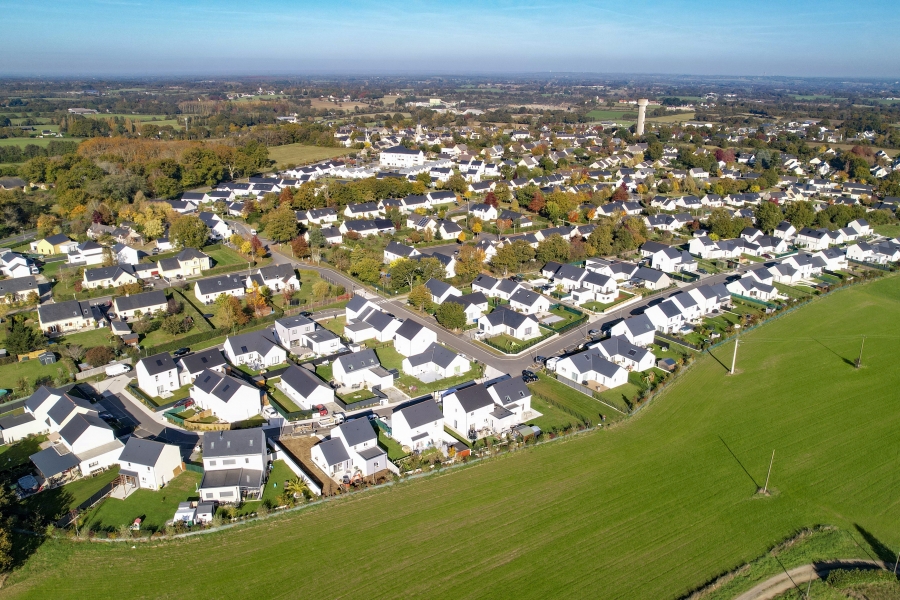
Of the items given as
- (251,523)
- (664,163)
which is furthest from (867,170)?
(251,523)

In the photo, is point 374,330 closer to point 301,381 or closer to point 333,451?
point 301,381

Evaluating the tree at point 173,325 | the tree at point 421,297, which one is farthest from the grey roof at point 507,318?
the tree at point 173,325

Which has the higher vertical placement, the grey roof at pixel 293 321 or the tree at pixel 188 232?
A: the tree at pixel 188 232

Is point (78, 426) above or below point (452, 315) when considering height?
below

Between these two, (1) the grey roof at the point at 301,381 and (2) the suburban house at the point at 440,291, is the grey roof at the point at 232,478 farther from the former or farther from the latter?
(2) the suburban house at the point at 440,291

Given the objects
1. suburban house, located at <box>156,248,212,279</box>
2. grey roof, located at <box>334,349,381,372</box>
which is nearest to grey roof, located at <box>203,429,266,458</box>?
grey roof, located at <box>334,349,381,372</box>

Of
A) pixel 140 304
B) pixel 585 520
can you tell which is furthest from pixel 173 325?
pixel 585 520

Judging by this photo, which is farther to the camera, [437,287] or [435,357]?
[437,287]
